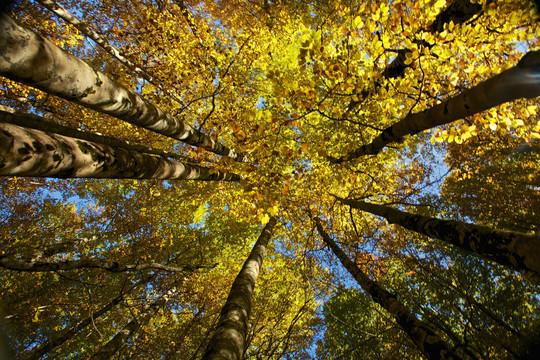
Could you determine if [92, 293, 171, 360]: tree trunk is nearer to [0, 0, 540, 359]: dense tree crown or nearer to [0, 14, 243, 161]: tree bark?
[0, 0, 540, 359]: dense tree crown

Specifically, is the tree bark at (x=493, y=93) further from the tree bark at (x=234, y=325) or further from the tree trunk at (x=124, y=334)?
the tree trunk at (x=124, y=334)

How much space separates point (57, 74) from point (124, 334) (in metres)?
7.18

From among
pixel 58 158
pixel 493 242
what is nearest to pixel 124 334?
pixel 58 158

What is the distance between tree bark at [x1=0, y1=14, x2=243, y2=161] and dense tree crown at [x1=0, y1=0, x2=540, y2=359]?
14 mm

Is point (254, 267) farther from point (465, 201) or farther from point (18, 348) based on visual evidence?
point (18, 348)

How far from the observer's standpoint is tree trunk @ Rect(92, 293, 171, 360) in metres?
4.88

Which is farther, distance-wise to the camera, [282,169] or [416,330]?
[282,169]

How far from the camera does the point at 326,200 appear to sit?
7789mm

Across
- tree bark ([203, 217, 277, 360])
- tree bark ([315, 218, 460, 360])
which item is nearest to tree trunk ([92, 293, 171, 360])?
tree bark ([203, 217, 277, 360])

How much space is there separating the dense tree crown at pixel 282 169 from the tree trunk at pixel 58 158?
0.02 m

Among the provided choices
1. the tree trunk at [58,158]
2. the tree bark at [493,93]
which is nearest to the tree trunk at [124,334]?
the tree trunk at [58,158]

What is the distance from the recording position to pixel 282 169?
7910 millimetres

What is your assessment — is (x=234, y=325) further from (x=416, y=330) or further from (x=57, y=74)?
(x=57, y=74)

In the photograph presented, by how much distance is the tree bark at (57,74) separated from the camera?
1202mm
